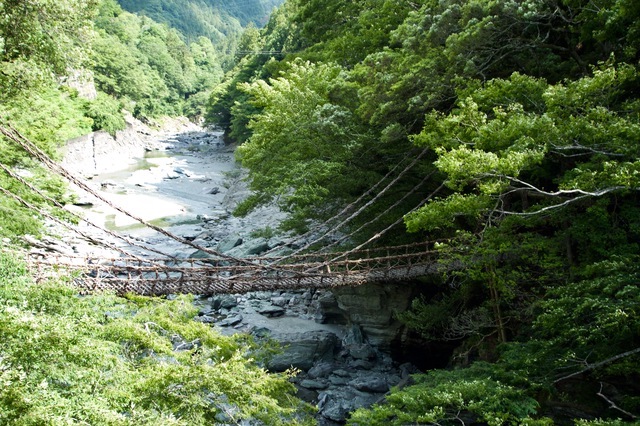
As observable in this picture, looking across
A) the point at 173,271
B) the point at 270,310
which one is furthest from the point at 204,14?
the point at 173,271

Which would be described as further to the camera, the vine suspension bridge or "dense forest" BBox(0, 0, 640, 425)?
the vine suspension bridge

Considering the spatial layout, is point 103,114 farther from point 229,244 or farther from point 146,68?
point 146,68

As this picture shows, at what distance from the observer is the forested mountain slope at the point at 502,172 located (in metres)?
4.02

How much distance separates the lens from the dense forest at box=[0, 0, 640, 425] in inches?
139

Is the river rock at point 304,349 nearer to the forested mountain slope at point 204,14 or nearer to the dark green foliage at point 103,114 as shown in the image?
the dark green foliage at point 103,114

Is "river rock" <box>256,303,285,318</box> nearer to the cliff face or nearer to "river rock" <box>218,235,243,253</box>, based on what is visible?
"river rock" <box>218,235,243,253</box>

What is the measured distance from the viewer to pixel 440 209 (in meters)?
5.02

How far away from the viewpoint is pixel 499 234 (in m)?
5.59

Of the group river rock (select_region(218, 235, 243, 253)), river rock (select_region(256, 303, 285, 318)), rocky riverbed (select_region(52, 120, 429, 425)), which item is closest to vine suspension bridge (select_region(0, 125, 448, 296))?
rocky riverbed (select_region(52, 120, 429, 425))

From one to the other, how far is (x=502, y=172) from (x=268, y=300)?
8.64m

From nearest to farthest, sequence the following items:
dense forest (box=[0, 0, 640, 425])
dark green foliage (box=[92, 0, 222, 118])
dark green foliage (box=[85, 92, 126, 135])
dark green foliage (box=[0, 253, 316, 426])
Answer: dark green foliage (box=[0, 253, 316, 426]) → dense forest (box=[0, 0, 640, 425]) → dark green foliage (box=[85, 92, 126, 135]) → dark green foliage (box=[92, 0, 222, 118])

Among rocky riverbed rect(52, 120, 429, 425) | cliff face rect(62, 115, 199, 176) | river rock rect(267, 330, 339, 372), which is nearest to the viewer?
rocky riverbed rect(52, 120, 429, 425)

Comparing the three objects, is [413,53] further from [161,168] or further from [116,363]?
[161,168]

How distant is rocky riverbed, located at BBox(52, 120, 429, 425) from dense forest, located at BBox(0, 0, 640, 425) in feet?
4.05
